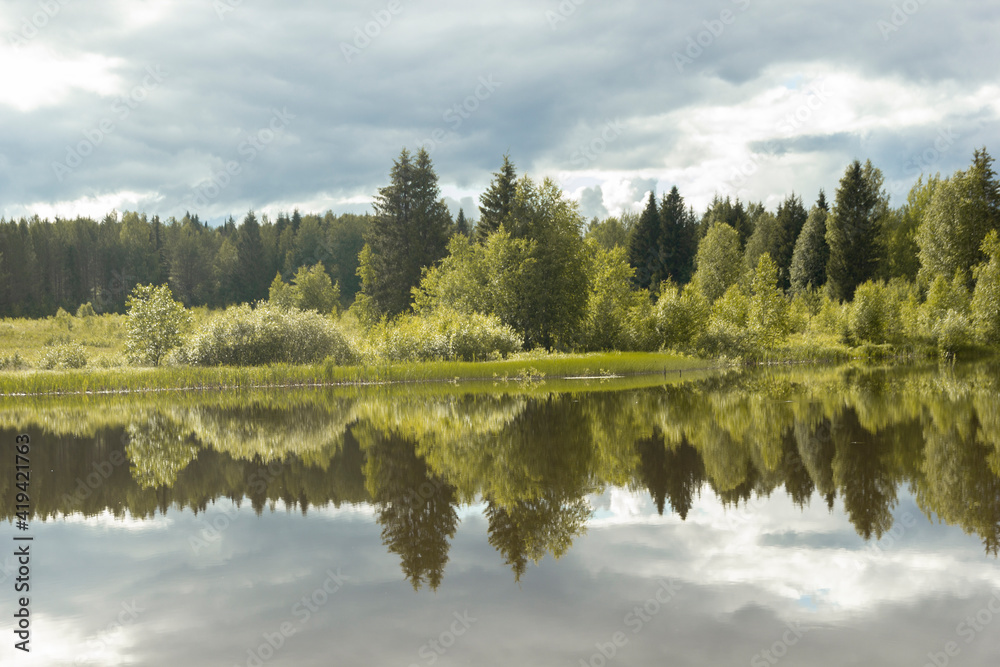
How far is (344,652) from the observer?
569 centimetres

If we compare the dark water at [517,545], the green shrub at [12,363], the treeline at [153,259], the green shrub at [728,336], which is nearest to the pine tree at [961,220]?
A: the green shrub at [728,336]

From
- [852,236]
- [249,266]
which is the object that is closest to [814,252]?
[852,236]

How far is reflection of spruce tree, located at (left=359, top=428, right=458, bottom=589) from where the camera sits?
782 centimetres

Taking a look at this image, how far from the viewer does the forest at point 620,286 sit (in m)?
38.9

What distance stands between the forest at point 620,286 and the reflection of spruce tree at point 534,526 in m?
28.7

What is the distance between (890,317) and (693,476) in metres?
53.3

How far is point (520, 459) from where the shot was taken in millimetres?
13328

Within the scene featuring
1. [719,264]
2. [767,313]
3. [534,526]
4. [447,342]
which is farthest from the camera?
[719,264]

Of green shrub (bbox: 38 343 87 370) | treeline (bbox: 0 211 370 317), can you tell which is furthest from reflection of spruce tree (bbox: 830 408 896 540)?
treeline (bbox: 0 211 370 317)

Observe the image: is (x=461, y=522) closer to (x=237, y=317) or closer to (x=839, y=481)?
(x=839, y=481)

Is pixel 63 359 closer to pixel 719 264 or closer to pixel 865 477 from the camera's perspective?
pixel 865 477

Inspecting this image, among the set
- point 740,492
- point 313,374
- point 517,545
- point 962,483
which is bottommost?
point 962,483

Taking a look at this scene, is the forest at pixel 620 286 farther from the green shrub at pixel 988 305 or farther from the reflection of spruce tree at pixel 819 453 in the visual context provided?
the reflection of spruce tree at pixel 819 453

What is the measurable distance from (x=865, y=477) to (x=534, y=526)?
656 cm
